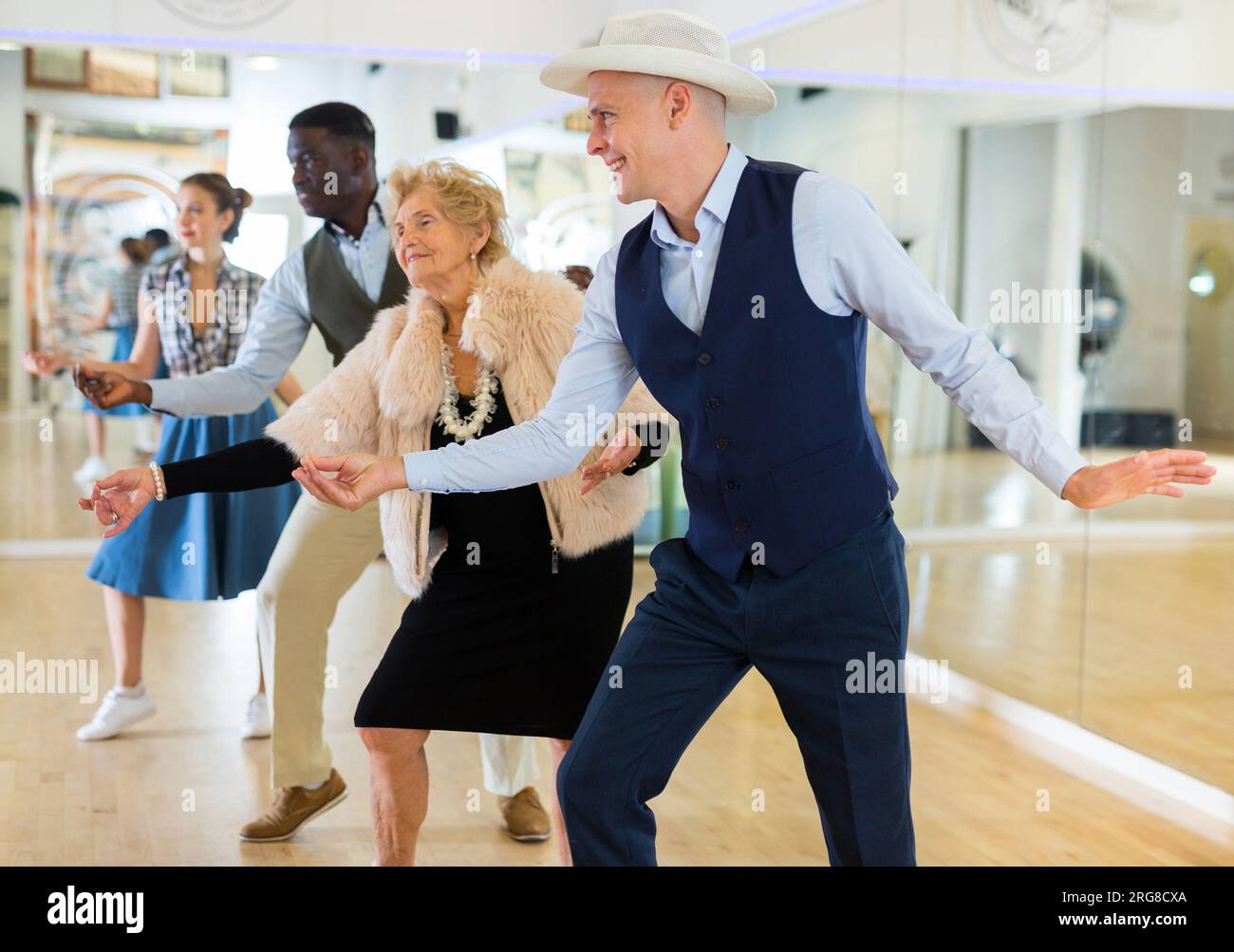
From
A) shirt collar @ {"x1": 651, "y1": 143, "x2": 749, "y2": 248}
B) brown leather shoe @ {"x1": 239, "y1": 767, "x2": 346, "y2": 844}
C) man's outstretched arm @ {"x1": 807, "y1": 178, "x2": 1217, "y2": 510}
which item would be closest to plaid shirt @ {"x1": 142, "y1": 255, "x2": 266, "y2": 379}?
brown leather shoe @ {"x1": 239, "y1": 767, "x2": 346, "y2": 844}

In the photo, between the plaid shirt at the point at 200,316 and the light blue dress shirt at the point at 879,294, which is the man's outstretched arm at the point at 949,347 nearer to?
the light blue dress shirt at the point at 879,294

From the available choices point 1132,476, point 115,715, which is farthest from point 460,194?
point 115,715

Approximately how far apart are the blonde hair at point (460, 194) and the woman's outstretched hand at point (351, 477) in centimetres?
69

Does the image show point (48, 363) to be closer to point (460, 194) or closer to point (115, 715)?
point (115, 715)

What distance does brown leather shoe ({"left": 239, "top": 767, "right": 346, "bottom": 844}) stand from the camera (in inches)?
131

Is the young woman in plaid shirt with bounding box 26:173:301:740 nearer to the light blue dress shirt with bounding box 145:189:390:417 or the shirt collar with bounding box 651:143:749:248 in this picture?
Result: the light blue dress shirt with bounding box 145:189:390:417

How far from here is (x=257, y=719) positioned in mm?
4184

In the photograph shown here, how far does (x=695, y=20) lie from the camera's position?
7.21 ft

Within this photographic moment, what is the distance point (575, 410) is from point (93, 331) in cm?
499

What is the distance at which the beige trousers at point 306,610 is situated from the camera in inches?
131

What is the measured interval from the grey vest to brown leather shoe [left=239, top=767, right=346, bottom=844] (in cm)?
107

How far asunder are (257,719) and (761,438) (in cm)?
259
